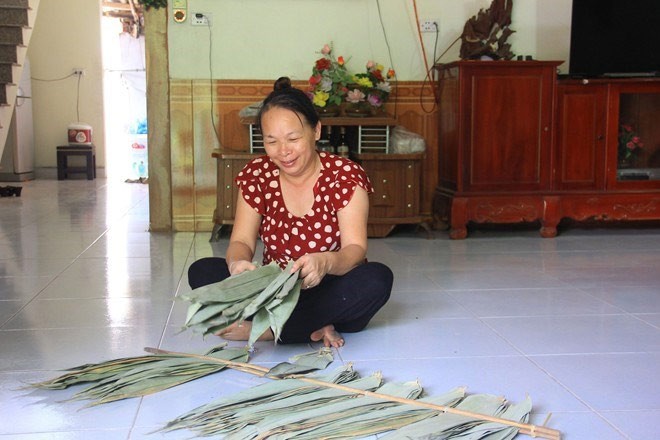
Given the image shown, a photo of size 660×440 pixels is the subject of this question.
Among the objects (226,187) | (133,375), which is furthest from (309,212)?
(226,187)

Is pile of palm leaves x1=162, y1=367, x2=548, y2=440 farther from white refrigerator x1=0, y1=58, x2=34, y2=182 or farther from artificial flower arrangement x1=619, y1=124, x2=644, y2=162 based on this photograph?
white refrigerator x1=0, y1=58, x2=34, y2=182

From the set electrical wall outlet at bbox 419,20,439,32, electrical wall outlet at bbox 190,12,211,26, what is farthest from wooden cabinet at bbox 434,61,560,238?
electrical wall outlet at bbox 190,12,211,26

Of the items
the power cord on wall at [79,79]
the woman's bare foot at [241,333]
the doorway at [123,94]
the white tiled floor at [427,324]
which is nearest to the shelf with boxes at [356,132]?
the white tiled floor at [427,324]

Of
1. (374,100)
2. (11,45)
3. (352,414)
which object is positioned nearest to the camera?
(352,414)

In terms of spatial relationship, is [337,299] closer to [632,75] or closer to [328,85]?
[328,85]

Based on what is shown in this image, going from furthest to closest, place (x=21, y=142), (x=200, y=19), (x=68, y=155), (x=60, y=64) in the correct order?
(x=60, y=64) → (x=68, y=155) → (x=21, y=142) → (x=200, y=19)

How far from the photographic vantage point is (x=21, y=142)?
31.6ft

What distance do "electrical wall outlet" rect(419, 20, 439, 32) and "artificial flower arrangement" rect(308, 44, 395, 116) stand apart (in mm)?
496

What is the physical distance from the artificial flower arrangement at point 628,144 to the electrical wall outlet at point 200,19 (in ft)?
9.17

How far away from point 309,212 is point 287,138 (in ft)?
0.97

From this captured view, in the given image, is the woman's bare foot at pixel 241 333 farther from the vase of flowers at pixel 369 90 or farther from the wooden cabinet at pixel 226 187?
the vase of flowers at pixel 369 90

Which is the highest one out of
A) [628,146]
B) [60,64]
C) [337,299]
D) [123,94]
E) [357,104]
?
[60,64]

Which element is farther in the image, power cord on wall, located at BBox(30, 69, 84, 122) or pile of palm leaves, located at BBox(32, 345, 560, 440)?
power cord on wall, located at BBox(30, 69, 84, 122)

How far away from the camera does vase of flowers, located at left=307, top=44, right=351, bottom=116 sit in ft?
15.9
